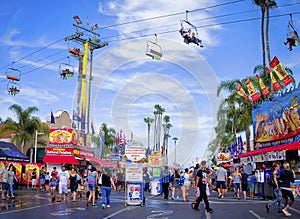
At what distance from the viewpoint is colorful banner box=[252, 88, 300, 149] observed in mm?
25781

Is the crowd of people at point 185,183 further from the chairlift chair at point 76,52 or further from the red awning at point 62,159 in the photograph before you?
the chairlift chair at point 76,52

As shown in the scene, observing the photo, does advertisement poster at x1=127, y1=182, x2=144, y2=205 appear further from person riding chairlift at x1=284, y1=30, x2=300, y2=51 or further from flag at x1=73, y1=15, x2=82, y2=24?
flag at x1=73, y1=15, x2=82, y2=24

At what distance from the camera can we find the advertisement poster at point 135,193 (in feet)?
53.3

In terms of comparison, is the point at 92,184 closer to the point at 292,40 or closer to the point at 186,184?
the point at 186,184

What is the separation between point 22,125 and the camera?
4878 cm

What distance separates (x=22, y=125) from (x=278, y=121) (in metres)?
33.1

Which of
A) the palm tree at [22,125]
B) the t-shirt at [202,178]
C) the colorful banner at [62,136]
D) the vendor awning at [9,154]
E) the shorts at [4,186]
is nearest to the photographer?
the t-shirt at [202,178]

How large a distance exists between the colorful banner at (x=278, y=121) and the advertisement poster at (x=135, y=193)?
12.9 meters

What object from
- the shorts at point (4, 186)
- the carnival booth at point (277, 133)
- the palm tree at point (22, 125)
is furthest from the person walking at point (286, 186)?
the palm tree at point (22, 125)

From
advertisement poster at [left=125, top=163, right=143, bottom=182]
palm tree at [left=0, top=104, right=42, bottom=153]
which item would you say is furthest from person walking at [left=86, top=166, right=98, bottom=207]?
palm tree at [left=0, top=104, right=42, bottom=153]

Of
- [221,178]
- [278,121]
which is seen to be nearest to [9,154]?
[221,178]

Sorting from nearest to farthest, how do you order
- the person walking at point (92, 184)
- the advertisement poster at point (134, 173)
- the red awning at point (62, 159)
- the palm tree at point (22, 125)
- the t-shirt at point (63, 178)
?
the person walking at point (92, 184)
the advertisement poster at point (134, 173)
the t-shirt at point (63, 178)
the red awning at point (62, 159)
the palm tree at point (22, 125)

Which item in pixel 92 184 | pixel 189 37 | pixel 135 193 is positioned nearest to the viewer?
pixel 92 184

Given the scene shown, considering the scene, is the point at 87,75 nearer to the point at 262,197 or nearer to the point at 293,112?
the point at 293,112
